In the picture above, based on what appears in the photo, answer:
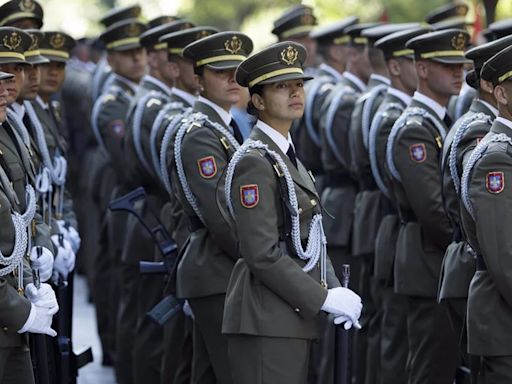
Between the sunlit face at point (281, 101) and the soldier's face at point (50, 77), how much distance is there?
113 inches

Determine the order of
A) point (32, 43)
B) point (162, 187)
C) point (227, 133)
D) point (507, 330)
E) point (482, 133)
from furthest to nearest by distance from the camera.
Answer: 1. point (162, 187)
2. point (32, 43)
3. point (227, 133)
4. point (482, 133)
5. point (507, 330)

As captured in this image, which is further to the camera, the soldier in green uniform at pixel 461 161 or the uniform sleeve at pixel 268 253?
the soldier in green uniform at pixel 461 161

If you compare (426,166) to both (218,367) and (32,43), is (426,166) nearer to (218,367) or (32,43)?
(218,367)

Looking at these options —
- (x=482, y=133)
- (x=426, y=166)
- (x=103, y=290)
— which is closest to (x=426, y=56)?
(x=426, y=166)

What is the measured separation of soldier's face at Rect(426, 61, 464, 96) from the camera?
26.0 feet

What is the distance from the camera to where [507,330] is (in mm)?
5938

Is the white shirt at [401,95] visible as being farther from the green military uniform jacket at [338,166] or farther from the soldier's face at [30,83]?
the soldier's face at [30,83]

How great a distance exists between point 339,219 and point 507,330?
342 cm

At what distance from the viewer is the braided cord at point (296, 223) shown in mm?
5980

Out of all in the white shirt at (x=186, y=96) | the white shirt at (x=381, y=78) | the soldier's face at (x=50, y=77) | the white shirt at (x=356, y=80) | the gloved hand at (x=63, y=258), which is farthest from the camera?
the white shirt at (x=356, y=80)

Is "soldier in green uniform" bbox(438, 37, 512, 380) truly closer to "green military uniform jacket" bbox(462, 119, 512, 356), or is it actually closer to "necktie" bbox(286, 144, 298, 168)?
"green military uniform jacket" bbox(462, 119, 512, 356)

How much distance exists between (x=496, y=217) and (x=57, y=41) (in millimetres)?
3954

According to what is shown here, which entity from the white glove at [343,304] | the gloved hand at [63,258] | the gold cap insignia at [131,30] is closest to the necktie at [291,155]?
the white glove at [343,304]

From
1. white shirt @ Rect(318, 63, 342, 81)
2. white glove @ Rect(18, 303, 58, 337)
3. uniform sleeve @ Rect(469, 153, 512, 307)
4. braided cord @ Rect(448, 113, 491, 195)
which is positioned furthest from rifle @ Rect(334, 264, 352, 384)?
white shirt @ Rect(318, 63, 342, 81)
